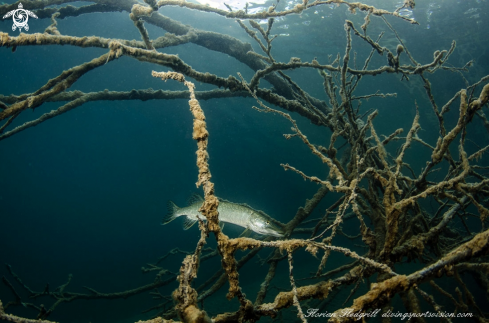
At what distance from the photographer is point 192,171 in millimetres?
53594

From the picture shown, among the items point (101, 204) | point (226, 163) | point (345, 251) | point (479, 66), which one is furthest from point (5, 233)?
point (479, 66)

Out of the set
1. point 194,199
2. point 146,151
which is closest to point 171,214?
point 194,199

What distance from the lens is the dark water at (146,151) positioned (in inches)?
810

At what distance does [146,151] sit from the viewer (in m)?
62.2

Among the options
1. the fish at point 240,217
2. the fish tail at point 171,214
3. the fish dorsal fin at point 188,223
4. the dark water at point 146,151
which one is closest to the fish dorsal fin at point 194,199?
the fish at point 240,217

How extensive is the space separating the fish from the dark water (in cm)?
1065

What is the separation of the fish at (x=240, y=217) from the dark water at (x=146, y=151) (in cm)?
1065

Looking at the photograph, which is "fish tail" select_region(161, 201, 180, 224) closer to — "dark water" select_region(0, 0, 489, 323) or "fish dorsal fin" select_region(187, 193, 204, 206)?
"fish dorsal fin" select_region(187, 193, 204, 206)

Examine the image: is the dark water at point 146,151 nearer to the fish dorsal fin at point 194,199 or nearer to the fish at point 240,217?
the fish at point 240,217

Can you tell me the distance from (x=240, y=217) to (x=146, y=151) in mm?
64644

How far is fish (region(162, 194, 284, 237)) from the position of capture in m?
2.92

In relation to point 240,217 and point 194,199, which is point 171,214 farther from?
point 240,217

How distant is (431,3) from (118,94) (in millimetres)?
21233

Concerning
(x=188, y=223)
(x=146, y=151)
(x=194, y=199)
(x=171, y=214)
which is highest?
(x=194, y=199)
